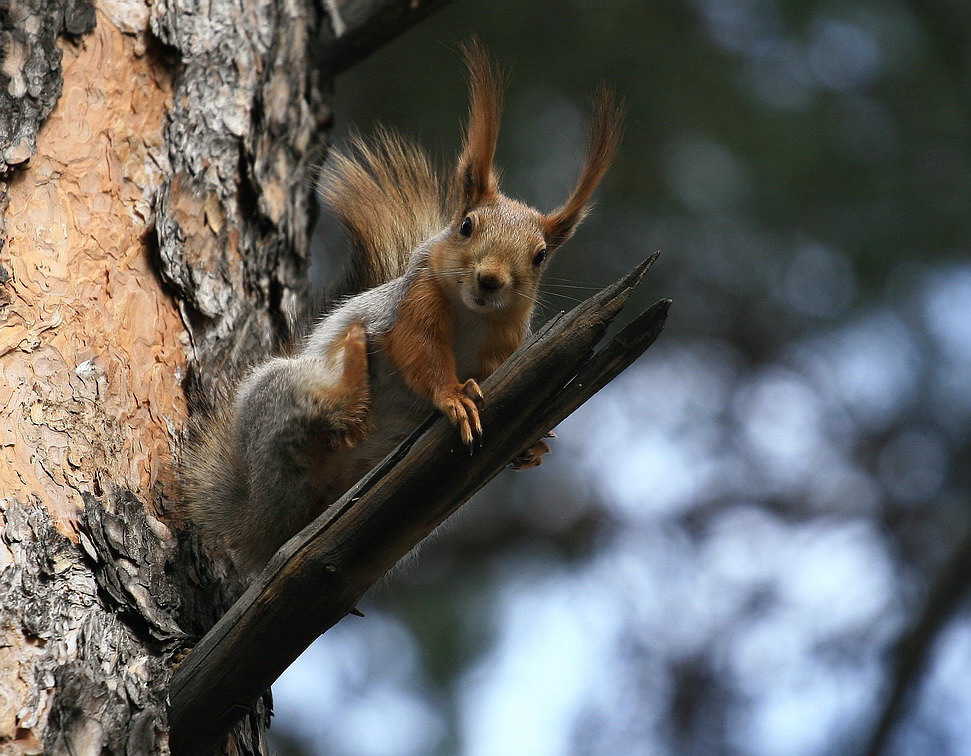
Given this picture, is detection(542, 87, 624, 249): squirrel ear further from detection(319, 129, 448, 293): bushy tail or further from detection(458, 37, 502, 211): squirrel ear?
detection(319, 129, 448, 293): bushy tail

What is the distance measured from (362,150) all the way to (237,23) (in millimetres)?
405

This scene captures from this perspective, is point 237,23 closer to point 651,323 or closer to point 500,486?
point 651,323

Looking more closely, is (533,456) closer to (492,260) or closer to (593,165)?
(492,260)

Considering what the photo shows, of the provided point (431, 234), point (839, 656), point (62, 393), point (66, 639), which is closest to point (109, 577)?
point (66, 639)

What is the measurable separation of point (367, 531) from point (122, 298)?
0.73m

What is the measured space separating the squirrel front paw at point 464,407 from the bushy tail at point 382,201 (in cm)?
72

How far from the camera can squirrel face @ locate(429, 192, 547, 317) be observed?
1.68 metres

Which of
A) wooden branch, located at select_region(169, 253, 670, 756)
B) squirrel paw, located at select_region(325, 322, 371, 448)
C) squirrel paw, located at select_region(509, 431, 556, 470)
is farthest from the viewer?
squirrel paw, located at select_region(325, 322, 371, 448)

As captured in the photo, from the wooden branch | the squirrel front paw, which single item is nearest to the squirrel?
the squirrel front paw

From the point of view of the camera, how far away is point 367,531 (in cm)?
131

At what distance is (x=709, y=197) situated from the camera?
3.25 metres

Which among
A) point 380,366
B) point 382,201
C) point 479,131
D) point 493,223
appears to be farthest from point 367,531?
point 382,201

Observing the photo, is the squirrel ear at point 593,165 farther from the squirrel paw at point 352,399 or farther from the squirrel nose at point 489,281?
the squirrel paw at point 352,399

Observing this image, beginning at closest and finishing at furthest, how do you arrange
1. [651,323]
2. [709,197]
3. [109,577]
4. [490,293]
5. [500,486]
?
[651,323]
[109,577]
[490,293]
[709,197]
[500,486]
